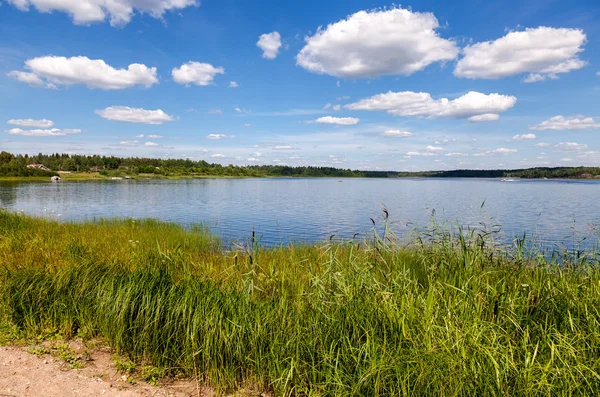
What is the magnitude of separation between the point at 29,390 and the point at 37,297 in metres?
2.48

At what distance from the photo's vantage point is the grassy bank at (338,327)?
3.73m

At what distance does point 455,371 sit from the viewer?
3.63 m

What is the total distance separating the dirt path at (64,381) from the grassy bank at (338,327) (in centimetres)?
34

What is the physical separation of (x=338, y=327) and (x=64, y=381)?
3602mm

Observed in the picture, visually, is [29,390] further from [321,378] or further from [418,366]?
[418,366]

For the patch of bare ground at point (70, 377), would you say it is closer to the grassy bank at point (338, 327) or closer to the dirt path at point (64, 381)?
the dirt path at point (64, 381)

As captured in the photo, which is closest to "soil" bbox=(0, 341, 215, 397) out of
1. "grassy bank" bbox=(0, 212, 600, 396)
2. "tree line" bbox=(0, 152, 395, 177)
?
"grassy bank" bbox=(0, 212, 600, 396)

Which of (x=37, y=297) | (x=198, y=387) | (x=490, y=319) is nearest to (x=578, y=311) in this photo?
(x=490, y=319)

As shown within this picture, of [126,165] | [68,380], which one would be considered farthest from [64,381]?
[126,165]

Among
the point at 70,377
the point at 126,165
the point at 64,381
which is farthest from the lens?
the point at 126,165

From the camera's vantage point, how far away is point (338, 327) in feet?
15.1

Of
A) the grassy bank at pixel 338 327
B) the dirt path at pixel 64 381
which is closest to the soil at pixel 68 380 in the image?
the dirt path at pixel 64 381

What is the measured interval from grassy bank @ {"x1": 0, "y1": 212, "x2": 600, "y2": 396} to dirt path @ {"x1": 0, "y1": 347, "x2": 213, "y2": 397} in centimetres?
34

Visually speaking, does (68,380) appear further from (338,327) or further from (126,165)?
(126,165)
